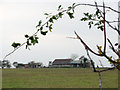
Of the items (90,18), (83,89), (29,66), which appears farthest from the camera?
(29,66)

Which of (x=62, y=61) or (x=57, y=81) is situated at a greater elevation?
(x=62, y=61)

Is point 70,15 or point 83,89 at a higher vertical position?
point 70,15

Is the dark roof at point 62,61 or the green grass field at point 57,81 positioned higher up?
the dark roof at point 62,61

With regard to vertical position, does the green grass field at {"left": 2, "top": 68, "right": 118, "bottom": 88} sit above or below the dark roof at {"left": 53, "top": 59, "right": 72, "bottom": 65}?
below

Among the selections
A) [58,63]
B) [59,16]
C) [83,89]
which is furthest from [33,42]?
[58,63]

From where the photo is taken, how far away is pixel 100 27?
103cm

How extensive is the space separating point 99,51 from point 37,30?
252mm

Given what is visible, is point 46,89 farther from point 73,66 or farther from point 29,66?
point 29,66

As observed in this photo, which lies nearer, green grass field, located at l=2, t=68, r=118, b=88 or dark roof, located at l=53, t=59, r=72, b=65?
green grass field, located at l=2, t=68, r=118, b=88

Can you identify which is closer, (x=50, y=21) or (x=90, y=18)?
(x=50, y=21)

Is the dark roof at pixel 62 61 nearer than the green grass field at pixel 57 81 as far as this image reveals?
No

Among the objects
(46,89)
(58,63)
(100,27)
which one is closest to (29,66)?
(58,63)

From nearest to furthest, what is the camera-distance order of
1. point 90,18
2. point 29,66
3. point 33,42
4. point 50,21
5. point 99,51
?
point 99,51 → point 33,42 → point 50,21 → point 90,18 → point 29,66

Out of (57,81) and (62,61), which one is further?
(62,61)
